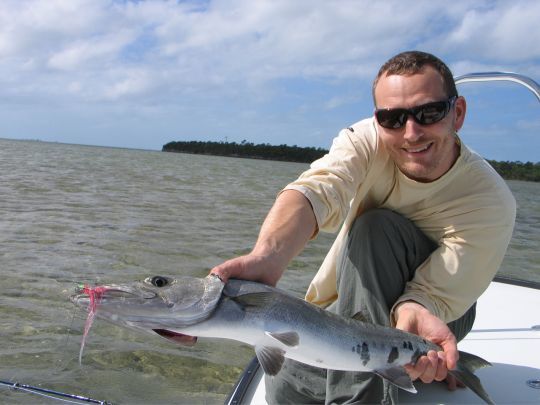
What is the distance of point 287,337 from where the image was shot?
96.3 inches

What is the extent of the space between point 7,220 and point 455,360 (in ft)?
35.2

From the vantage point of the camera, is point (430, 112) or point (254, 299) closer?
point (254, 299)

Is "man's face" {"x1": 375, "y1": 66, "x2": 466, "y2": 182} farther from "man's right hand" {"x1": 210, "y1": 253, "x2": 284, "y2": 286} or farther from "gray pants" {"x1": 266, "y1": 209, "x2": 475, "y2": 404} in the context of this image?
"man's right hand" {"x1": 210, "y1": 253, "x2": 284, "y2": 286}

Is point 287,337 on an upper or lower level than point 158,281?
lower

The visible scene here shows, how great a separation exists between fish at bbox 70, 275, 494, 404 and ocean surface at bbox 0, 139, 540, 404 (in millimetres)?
655

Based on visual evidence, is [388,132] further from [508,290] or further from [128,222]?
[128,222]

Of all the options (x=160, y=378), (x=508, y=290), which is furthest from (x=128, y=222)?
(x=508, y=290)

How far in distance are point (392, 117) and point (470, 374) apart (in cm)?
149

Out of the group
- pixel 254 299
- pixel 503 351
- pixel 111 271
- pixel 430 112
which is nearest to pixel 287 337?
pixel 254 299

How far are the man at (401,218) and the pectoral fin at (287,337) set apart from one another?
0.48 m

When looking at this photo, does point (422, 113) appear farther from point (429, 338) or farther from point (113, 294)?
point (113, 294)

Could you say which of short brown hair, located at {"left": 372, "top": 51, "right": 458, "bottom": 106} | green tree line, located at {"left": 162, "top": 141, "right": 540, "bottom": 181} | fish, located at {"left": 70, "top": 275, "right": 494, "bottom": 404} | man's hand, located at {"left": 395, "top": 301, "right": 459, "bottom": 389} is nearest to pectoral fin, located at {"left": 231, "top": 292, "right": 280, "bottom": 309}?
fish, located at {"left": 70, "top": 275, "right": 494, "bottom": 404}

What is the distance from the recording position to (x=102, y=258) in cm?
875

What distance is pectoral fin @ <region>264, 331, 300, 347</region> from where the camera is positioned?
2.42 metres
